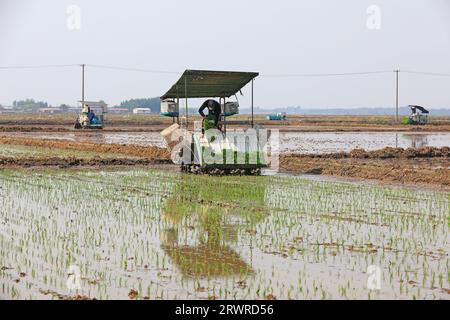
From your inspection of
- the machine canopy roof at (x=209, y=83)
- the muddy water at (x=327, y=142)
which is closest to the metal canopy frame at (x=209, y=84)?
the machine canopy roof at (x=209, y=83)

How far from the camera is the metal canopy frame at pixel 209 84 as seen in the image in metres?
14.0

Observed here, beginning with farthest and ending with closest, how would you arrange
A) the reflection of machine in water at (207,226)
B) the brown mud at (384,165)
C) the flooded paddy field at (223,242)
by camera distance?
1. the brown mud at (384,165)
2. the reflection of machine in water at (207,226)
3. the flooded paddy field at (223,242)

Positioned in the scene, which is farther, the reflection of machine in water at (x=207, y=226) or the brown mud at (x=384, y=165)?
the brown mud at (x=384, y=165)

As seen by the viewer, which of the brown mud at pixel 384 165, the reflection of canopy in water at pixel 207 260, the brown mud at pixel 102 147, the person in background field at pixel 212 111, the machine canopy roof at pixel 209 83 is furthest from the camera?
the brown mud at pixel 102 147

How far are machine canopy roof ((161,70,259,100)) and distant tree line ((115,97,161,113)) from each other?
462ft

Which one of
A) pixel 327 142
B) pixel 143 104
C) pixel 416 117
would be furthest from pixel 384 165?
pixel 143 104

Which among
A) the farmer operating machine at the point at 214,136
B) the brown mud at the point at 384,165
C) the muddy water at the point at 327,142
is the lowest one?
the brown mud at the point at 384,165

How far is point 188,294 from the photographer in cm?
561

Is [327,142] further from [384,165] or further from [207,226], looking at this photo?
[207,226]

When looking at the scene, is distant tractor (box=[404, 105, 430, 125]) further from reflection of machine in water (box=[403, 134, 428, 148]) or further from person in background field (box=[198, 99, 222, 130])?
person in background field (box=[198, 99, 222, 130])

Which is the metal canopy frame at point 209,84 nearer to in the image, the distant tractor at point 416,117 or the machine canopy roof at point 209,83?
the machine canopy roof at point 209,83
